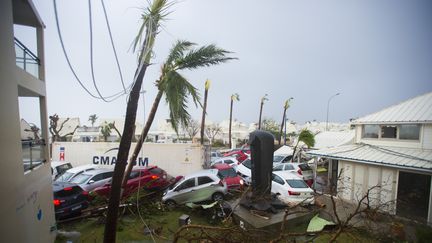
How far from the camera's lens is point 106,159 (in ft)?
46.6

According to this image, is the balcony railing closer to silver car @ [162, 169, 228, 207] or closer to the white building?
silver car @ [162, 169, 228, 207]

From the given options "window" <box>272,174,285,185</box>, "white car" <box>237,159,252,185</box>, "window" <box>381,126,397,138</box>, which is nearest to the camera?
"window" <box>272,174,285,185</box>

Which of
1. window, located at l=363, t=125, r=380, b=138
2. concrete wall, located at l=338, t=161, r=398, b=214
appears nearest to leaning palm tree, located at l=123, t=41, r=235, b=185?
concrete wall, located at l=338, t=161, r=398, b=214

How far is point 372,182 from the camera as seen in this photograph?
10.6 meters

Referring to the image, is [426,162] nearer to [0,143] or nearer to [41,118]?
[0,143]

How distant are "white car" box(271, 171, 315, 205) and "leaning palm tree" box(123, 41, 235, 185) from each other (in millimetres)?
6340

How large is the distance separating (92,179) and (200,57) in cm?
839

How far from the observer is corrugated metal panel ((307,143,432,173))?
898 centimetres

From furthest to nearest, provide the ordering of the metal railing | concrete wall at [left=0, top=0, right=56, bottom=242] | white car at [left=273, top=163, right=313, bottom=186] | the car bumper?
1. white car at [left=273, top=163, right=313, bottom=186]
2. the car bumper
3. the metal railing
4. concrete wall at [left=0, top=0, right=56, bottom=242]

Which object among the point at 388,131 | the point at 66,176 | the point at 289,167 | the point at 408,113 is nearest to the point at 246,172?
the point at 289,167

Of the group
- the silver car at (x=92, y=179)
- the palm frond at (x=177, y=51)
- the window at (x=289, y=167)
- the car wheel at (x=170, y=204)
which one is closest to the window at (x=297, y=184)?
the window at (x=289, y=167)

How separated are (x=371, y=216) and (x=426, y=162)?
336 inches

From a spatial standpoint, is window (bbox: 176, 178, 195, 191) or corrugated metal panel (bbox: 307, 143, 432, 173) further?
window (bbox: 176, 178, 195, 191)

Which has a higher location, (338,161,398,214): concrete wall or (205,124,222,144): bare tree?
(338,161,398,214): concrete wall
